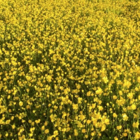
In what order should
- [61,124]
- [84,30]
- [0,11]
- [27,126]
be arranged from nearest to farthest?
[61,124] → [27,126] → [84,30] → [0,11]

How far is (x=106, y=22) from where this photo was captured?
28.4ft

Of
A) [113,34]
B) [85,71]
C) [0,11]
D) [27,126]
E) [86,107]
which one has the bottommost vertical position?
[27,126]

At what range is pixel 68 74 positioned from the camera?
17.7 ft

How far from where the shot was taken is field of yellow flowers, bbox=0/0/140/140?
3648 millimetres

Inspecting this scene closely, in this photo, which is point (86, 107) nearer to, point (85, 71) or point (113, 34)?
point (85, 71)

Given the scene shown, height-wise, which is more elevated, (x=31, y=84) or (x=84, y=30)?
(x=84, y=30)

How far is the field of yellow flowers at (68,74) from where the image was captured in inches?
144

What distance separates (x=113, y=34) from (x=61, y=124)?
4.82 metres

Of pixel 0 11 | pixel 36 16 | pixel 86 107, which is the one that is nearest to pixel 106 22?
pixel 36 16

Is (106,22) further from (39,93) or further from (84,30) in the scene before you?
(39,93)

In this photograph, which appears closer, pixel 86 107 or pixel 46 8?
pixel 86 107

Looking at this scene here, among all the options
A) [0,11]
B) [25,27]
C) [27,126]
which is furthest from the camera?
[0,11]

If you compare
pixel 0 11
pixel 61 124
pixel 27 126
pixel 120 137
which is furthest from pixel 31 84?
pixel 0 11

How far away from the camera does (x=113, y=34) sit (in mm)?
7660
